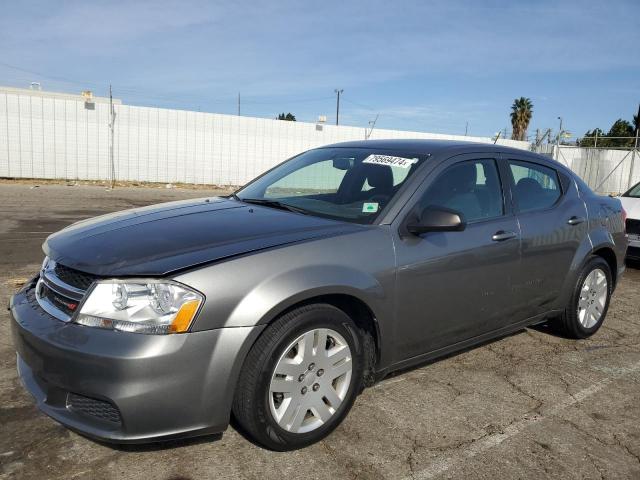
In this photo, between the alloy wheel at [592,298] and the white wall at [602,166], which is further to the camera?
the white wall at [602,166]

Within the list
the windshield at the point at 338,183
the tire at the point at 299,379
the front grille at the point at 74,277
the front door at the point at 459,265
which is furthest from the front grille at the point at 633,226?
the front grille at the point at 74,277

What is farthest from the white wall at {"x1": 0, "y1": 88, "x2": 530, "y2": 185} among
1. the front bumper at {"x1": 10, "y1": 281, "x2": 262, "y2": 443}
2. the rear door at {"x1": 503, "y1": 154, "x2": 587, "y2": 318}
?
the front bumper at {"x1": 10, "y1": 281, "x2": 262, "y2": 443}

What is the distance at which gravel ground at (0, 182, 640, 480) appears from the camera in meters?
2.65

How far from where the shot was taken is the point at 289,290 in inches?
103

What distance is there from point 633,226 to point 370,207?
6.13m

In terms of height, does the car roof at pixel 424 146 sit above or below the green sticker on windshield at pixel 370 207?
above

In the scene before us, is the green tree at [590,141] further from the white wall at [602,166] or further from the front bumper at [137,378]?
the front bumper at [137,378]

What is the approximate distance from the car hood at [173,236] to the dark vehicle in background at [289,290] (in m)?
0.01

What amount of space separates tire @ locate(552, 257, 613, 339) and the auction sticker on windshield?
77.0 inches

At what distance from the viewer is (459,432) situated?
309cm

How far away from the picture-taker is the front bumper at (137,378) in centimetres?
232

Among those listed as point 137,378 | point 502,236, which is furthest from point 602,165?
point 137,378

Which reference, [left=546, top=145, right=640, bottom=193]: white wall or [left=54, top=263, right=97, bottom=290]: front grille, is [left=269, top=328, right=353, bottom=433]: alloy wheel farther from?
[left=546, top=145, right=640, bottom=193]: white wall

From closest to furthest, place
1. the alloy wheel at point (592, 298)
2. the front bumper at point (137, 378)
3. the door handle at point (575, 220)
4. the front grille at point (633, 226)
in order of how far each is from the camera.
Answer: the front bumper at point (137, 378) → the door handle at point (575, 220) → the alloy wheel at point (592, 298) → the front grille at point (633, 226)
